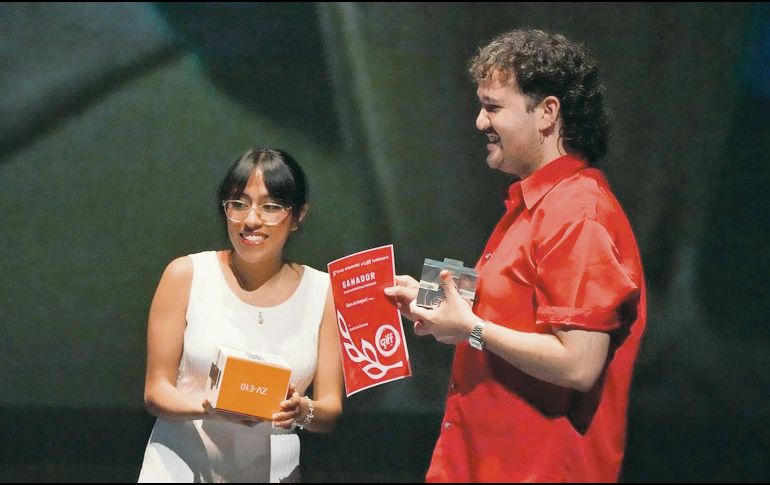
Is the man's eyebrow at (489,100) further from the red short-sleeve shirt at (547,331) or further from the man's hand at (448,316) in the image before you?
the man's hand at (448,316)

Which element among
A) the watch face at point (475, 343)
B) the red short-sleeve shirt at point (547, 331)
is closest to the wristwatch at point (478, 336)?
the watch face at point (475, 343)

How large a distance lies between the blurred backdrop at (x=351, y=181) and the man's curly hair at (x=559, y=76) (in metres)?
1.27

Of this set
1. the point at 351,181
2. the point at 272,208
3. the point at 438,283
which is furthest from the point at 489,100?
the point at 351,181

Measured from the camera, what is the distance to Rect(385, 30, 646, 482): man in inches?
76.4

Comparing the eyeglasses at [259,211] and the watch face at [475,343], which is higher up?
the eyeglasses at [259,211]

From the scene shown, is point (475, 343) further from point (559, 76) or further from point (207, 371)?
point (207, 371)

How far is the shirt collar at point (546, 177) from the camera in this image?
2129 mm

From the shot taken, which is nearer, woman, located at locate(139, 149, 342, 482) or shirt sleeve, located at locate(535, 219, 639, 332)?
shirt sleeve, located at locate(535, 219, 639, 332)

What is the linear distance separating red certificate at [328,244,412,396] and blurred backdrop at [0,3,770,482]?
0.97 m

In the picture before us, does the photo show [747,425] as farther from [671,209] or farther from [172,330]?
[172,330]

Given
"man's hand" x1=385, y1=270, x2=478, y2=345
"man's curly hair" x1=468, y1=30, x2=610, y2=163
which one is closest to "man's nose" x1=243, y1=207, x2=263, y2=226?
"man's hand" x1=385, y1=270, x2=478, y2=345

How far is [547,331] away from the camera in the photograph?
201cm

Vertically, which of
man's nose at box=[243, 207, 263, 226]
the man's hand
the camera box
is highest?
man's nose at box=[243, 207, 263, 226]

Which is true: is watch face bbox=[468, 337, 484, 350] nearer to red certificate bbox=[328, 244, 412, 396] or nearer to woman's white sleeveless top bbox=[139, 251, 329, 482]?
red certificate bbox=[328, 244, 412, 396]
